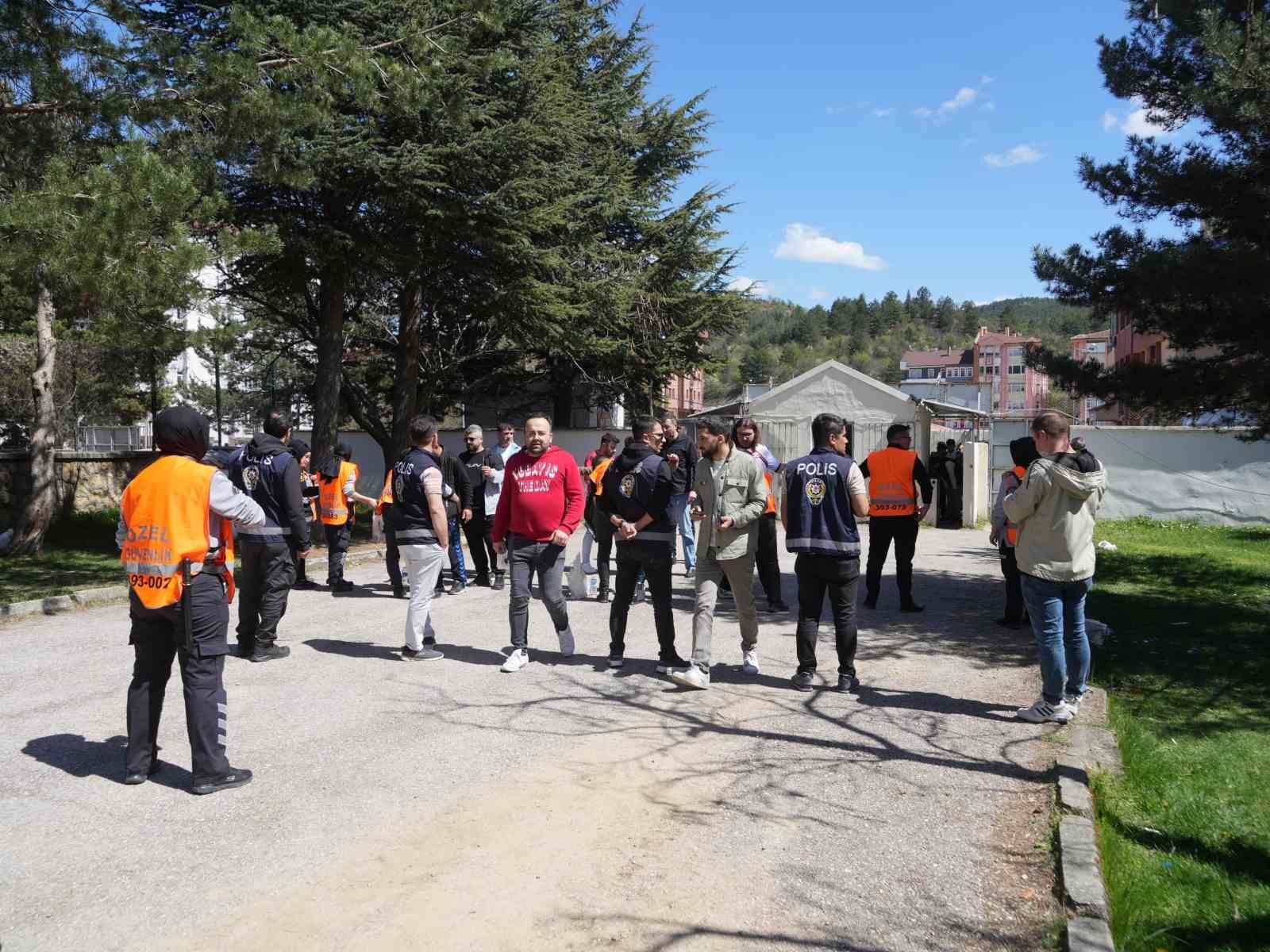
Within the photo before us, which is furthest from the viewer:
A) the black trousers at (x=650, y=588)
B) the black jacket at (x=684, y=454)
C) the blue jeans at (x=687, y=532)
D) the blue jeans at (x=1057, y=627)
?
the blue jeans at (x=687, y=532)

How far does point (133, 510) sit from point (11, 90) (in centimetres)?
671

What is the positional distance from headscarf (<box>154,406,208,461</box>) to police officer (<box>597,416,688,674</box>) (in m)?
3.16

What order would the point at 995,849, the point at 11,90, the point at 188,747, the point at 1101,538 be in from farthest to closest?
the point at 1101,538
the point at 11,90
the point at 188,747
the point at 995,849

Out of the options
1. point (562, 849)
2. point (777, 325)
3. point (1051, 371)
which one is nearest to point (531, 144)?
point (1051, 371)

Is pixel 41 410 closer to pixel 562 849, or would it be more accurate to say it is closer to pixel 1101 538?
pixel 562 849

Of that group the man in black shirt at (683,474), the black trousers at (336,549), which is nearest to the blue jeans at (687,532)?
the man in black shirt at (683,474)

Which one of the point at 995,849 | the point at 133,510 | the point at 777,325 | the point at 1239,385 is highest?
the point at 777,325

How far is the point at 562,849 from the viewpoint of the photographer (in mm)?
4426

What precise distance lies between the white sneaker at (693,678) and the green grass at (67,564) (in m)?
8.02

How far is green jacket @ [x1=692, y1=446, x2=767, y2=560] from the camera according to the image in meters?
7.18

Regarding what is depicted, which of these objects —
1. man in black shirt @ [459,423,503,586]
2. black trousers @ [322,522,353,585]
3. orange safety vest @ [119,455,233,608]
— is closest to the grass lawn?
orange safety vest @ [119,455,233,608]

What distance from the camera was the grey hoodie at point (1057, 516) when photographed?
605cm

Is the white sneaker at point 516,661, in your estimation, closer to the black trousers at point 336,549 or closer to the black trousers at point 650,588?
the black trousers at point 650,588

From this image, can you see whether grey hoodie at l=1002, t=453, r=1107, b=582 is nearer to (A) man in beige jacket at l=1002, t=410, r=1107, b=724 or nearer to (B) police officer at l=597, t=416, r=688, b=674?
(A) man in beige jacket at l=1002, t=410, r=1107, b=724
